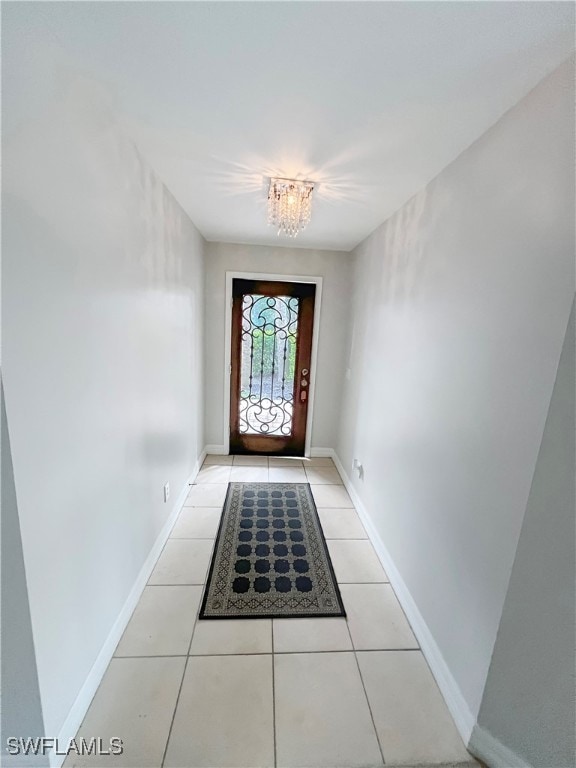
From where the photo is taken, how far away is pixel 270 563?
78.4 inches

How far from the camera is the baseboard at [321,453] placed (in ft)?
11.8

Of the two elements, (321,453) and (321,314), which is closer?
(321,314)

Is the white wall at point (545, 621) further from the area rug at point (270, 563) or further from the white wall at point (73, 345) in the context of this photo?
the white wall at point (73, 345)

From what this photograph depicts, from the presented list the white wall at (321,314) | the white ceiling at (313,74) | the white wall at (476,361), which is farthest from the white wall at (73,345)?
the white wall at (476,361)

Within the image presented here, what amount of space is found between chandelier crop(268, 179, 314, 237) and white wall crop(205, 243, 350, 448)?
1.14 meters

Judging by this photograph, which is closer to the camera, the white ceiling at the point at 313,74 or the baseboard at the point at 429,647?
the white ceiling at the point at 313,74

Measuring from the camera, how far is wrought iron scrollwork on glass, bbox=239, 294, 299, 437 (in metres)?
3.25

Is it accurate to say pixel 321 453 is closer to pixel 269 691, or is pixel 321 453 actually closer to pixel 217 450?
Answer: pixel 217 450

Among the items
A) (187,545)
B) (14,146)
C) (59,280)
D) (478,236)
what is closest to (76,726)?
(187,545)

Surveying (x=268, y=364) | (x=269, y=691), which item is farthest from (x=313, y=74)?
(x=268, y=364)

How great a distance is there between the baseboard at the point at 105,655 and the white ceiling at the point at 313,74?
2187 mm

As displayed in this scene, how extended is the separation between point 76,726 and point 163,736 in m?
0.32

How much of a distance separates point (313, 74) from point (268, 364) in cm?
254

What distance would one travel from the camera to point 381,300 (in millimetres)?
2320
